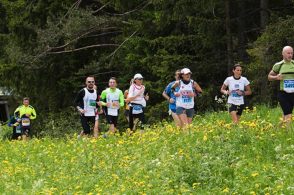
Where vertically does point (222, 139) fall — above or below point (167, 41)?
below

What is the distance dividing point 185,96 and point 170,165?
522 centimetres

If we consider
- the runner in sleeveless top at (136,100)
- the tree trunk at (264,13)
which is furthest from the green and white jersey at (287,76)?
the tree trunk at (264,13)

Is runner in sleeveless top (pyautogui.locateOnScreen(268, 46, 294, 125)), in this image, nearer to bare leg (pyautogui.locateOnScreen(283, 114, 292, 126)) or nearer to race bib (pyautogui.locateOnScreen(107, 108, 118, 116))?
bare leg (pyautogui.locateOnScreen(283, 114, 292, 126))

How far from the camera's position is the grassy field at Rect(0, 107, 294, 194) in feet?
26.9

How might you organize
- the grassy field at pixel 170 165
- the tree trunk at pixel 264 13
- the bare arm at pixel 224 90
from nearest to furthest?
the grassy field at pixel 170 165 < the bare arm at pixel 224 90 < the tree trunk at pixel 264 13

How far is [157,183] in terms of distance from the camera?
333 inches

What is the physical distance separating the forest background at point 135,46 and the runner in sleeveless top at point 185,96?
19.7 feet

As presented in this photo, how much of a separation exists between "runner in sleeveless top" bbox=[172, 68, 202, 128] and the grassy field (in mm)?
978

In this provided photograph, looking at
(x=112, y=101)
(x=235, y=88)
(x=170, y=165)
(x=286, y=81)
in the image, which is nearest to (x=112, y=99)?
(x=112, y=101)

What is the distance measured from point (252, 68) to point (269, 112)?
4.58 metres

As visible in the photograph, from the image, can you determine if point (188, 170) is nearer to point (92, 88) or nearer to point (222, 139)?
point (222, 139)

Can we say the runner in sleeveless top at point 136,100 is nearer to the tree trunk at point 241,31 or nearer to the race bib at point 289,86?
the race bib at point 289,86

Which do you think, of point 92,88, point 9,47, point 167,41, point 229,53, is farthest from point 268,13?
point 9,47

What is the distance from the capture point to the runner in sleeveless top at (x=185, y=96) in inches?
561
